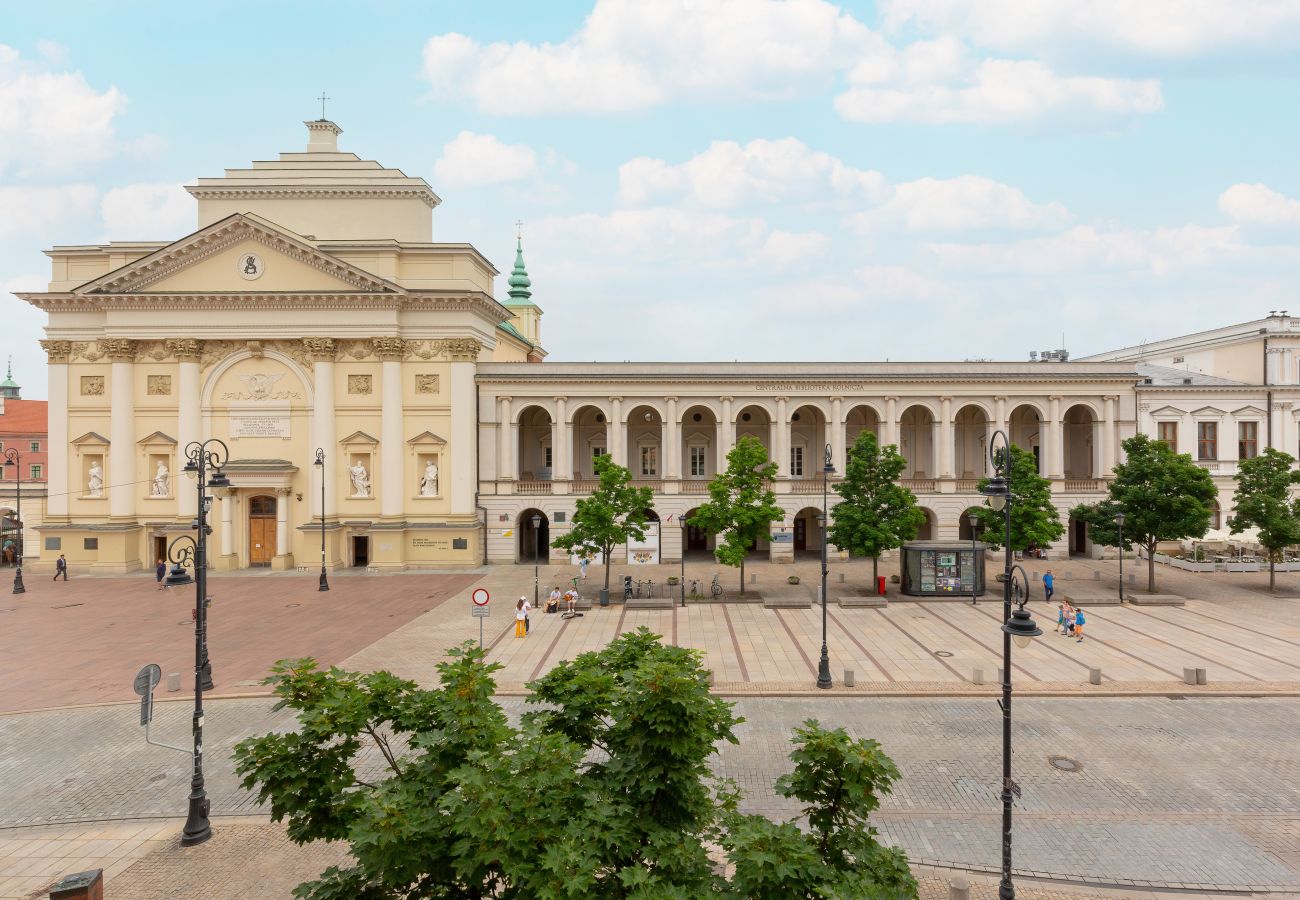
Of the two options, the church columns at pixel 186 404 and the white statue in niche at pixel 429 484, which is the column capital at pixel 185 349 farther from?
the white statue in niche at pixel 429 484

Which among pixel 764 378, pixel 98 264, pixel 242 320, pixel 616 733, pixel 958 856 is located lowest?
pixel 958 856

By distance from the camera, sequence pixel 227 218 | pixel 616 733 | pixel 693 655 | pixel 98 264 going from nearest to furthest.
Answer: pixel 616 733, pixel 693 655, pixel 227 218, pixel 98 264

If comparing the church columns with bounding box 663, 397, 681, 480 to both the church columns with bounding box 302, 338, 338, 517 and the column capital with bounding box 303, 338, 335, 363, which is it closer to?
the church columns with bounding box 302, 338, 338, 517

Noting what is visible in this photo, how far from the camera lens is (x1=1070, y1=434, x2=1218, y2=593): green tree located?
32.8 metres

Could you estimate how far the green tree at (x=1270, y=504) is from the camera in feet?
108

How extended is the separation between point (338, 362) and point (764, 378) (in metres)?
26.9

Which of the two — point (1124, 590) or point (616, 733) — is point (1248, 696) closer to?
point (1124, 590)

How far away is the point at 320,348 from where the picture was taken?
138 ft

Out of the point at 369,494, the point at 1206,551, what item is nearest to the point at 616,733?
the point at 369,494

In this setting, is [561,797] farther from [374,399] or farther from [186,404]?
[186,404]

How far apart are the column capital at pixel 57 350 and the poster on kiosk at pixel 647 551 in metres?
36.6

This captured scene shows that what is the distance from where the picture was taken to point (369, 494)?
4294 centimetres

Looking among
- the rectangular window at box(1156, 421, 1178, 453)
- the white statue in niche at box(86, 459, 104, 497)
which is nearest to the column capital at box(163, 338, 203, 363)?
the white statue in niche at box(86, 459, 104, 497)

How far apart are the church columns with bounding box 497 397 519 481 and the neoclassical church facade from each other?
0.13 meters
